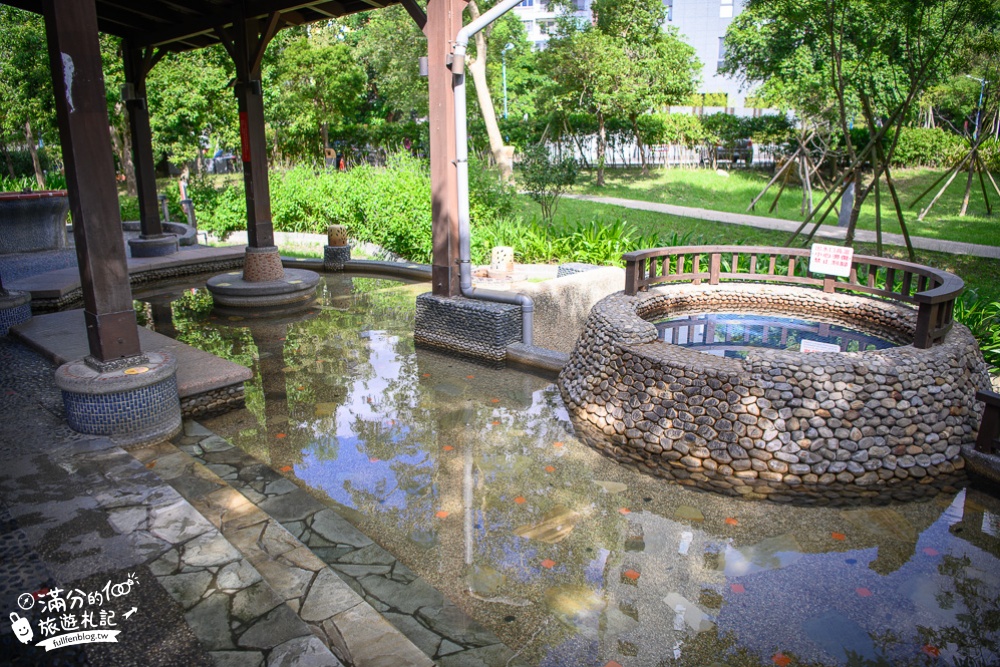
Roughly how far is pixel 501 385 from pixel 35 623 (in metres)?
4.64

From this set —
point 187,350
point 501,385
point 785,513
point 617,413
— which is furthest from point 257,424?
point 785,513

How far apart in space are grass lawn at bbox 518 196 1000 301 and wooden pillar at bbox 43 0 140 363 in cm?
826

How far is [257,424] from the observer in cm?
623

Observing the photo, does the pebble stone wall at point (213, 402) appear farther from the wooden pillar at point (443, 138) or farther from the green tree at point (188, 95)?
the green tree at point (188, 95)

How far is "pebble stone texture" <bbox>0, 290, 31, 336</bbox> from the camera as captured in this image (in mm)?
7922

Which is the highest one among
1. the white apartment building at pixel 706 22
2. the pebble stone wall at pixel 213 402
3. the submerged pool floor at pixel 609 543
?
the white apartment building at pixel 706 22

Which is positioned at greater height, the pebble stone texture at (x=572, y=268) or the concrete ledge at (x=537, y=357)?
the pebble stone texture at (x=572, y=268)

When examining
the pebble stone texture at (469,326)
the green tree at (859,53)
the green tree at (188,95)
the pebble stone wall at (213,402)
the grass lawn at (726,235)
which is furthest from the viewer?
the green tree at (188,95)

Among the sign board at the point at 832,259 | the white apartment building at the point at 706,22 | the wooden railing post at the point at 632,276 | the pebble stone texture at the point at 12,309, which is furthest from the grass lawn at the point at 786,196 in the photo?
the white apartment building at the point at 706,22

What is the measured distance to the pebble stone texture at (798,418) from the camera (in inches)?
200

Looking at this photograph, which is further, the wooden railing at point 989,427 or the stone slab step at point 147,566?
the wooden railing at point 989,427

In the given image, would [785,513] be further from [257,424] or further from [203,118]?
[203,118]

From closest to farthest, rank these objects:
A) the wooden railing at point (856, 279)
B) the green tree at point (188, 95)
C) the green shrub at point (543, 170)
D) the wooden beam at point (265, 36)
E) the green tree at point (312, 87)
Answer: the wooden railing at point (856, 279) < the wooden beam at point (265, 36) < the green shrub at point (543, 170) < the green tree at point (188, 95) < the green tree at point (312, 87)

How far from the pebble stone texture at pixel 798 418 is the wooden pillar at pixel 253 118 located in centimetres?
636
